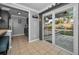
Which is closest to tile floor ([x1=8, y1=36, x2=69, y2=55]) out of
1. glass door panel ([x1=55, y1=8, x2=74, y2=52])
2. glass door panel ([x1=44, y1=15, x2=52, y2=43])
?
glass door panel ([x1=55, y1=8, x2=74, y2=52])

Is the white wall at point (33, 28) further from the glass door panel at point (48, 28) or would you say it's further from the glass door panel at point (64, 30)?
the glass door panel at point (64, 30)

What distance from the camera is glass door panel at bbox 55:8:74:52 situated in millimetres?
2736

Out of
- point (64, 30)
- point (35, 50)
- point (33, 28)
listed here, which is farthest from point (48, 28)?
point (35, 50)

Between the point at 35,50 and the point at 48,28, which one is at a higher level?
the point at 48,28

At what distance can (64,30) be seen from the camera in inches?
120

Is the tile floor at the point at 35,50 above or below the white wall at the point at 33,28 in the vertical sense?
below

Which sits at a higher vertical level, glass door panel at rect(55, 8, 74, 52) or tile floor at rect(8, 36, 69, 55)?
glass door panel at rect(55, 8, 74, 52)

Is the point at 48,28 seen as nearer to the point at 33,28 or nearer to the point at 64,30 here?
the point at 33,28

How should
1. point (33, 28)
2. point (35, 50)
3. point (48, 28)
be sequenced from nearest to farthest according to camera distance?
point (35, 50), point (48, 28), point (33, 28)

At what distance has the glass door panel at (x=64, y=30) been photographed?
8.98 ft

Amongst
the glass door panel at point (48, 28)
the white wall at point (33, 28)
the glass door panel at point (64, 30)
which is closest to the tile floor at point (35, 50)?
the glass door panel at point (64, 30)

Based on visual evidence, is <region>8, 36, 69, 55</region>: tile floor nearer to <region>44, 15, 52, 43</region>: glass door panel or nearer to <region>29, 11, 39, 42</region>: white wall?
<region>44, 15, 52, 43</region>: glass door panel

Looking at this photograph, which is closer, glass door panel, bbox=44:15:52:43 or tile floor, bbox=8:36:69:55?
tile floor, bbox=8:36:69:55
